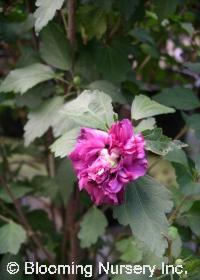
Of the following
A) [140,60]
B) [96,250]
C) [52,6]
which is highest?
[52,6]

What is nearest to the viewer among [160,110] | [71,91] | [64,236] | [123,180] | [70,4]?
[123,180]

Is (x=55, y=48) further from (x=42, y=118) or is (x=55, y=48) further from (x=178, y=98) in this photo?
(x=178, y=98)

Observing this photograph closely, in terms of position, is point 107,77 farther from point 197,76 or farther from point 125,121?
point 197,76

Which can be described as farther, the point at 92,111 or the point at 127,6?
the point at 127,6

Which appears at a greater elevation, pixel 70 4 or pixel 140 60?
pixel 70 4

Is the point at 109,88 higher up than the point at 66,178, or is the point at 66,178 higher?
the point at 109,88

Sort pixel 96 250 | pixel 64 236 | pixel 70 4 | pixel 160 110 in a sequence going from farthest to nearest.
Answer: pixel 96 250, pixel 64 236, pixel 70 4, pixel 160 110

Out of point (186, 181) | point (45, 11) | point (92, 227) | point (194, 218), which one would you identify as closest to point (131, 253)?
point (92, 227)

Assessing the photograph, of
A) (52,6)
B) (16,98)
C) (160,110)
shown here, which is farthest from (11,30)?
(160,110)
